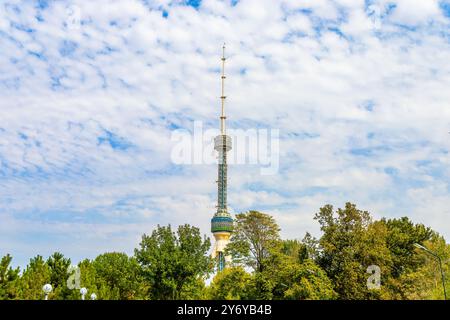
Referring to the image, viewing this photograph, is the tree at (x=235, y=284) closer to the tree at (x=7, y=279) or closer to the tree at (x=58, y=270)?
the tree at (x=58, y=270)

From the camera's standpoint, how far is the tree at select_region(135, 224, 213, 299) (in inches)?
1957

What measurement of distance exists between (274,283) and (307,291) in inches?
161

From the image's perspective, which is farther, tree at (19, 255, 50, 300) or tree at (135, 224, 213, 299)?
tree at (135, 224, 213, 299)

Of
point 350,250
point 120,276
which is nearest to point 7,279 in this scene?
point 120,276

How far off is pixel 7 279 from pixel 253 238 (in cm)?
2409

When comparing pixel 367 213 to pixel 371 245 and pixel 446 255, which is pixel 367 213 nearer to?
pixel 371 245

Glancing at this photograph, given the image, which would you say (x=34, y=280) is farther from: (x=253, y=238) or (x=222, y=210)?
(x=222, y=210)

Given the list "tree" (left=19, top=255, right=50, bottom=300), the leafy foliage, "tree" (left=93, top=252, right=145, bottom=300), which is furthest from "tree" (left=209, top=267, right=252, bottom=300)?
"tree" (left=19, top=255, right=50, bottom=300)

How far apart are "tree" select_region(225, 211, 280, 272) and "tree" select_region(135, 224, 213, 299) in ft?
10.8

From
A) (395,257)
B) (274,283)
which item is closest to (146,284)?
(274,283)

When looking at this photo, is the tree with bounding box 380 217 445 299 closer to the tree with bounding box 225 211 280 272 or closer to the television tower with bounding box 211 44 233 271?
the tree with bounding box 225 211 280 272

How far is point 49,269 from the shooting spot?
166 ft
